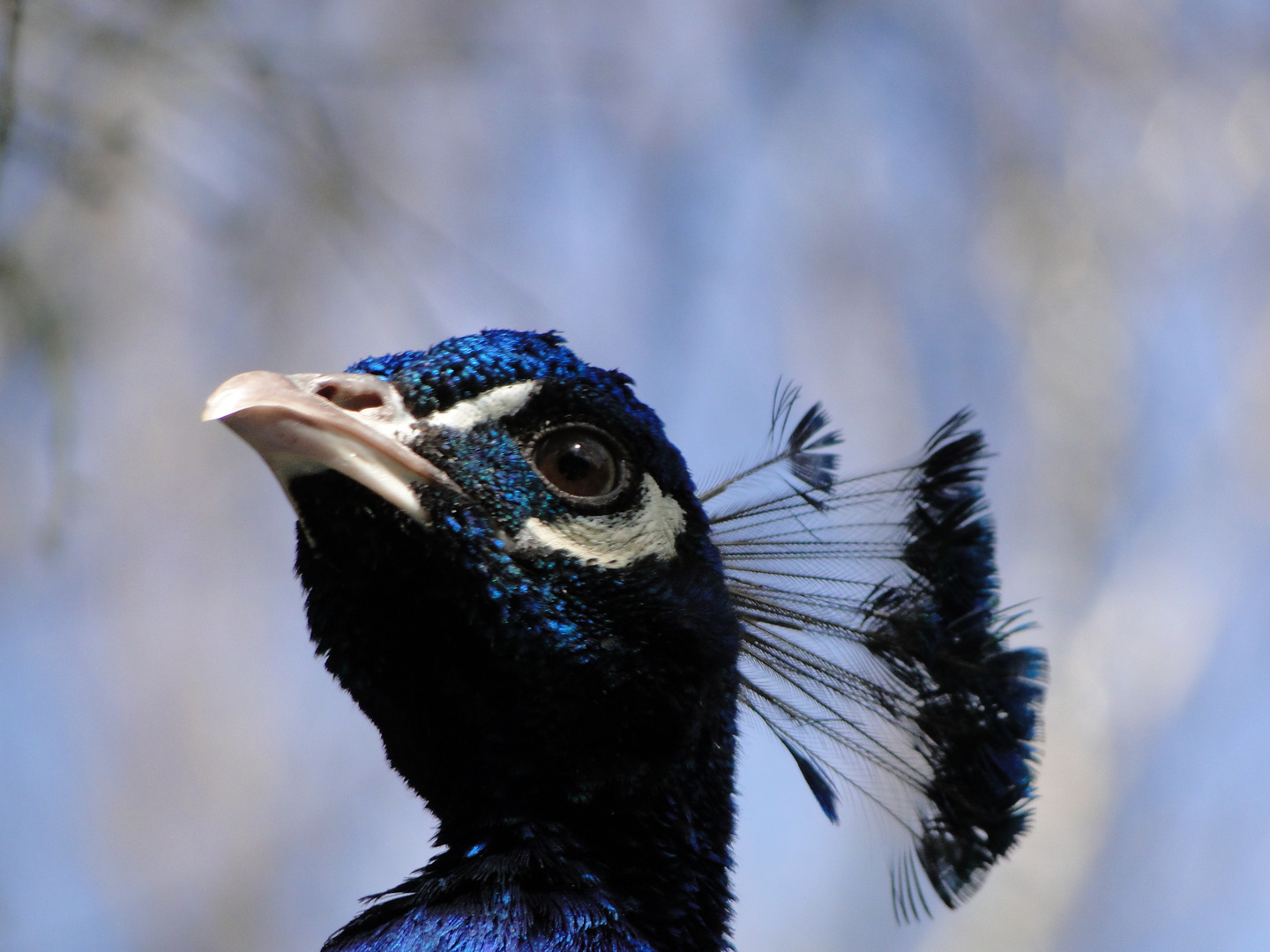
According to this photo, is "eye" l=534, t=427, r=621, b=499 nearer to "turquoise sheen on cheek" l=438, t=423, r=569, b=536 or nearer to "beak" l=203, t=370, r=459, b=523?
"turquoise sheen on cheek" l=438, t=423, r=569, b=536

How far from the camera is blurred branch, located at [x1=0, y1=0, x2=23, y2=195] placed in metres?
2.06

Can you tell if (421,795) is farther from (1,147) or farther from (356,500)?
(1,147)

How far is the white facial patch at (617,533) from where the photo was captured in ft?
4.39

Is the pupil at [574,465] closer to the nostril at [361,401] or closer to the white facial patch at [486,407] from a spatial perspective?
the white facial patch at [486,407]

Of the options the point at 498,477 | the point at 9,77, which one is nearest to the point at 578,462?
the point at 498,477

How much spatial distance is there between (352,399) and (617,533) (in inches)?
13.2

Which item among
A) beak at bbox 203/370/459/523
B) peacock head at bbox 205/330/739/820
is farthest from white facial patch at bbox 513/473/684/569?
→ beak at bbox 203/370/459/523

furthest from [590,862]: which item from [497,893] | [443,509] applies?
[443,509]

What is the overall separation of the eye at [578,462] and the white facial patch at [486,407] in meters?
0.05

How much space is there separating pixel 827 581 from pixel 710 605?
441 millimetres

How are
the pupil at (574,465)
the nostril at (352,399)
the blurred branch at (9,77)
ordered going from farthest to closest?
the blurred branch at (9,77) → the pupil at (574,465) → the nostril at (352,399)

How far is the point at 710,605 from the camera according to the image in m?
1.45

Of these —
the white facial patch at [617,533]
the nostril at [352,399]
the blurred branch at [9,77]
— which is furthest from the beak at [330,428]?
→ the blurred branch at [9,77]

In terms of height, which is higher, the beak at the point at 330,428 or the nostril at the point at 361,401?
the nostril at the point at 361,401
